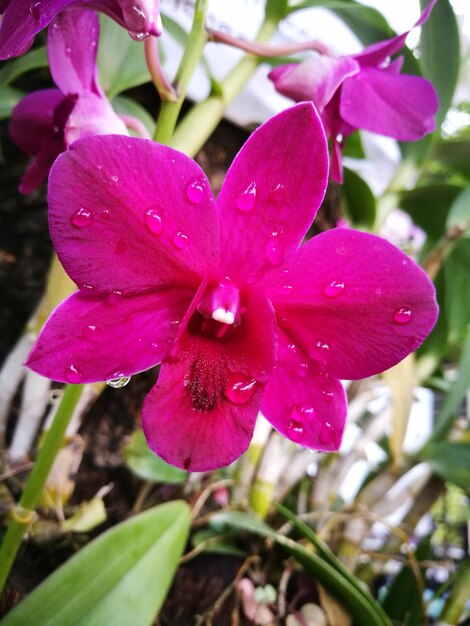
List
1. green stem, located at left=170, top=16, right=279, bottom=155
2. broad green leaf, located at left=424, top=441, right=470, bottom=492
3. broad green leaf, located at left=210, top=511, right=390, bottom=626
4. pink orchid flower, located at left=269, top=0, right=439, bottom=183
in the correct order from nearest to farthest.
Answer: pink orchid flower, located at left=269, top=0, right=439, bottom=183 < green stem, located at left=170, top=16, right=279, bottom=155 < broad green leaf, located at left=210, top=511, right=390, bottom=626 < broad green leaf, located at left=424, top=441, right=470, bottom=492

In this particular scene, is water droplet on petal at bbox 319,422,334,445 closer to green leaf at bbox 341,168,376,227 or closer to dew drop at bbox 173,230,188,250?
dew drop at bbox 173,230,188,250

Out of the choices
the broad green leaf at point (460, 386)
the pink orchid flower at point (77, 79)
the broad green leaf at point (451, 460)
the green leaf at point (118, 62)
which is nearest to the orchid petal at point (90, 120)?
the pink orchid flower at point (77, 79)

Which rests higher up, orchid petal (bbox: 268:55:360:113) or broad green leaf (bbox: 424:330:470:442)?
orchid petal (bbox: 268:55:360:113)

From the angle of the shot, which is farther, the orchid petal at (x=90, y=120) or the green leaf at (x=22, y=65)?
the green leaf at (x=22, y=65)

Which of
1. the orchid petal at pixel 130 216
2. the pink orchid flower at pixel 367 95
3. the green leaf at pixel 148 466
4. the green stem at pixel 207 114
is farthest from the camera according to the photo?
the green leaf at pixel 148 466

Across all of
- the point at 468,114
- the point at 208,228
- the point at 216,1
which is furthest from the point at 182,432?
A: the point at 468,114

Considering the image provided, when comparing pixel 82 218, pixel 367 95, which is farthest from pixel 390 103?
pixel 82 218

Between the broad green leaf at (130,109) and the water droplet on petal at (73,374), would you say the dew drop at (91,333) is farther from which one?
the broad green leaf at (130,109)

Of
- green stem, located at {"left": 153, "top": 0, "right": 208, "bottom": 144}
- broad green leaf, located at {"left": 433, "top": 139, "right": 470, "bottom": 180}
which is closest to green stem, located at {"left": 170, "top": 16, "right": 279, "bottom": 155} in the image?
green stem, located at {"left": 153, "top": 0, "right": 208, "bottom": 144}
